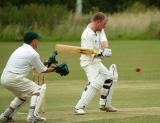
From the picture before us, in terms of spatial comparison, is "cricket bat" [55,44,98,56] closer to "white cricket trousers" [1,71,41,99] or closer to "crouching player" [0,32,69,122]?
"crouching player" [0,32,69,122]

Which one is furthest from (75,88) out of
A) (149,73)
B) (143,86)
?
(149,73)

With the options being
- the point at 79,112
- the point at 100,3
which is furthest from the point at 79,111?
the point at 100,3

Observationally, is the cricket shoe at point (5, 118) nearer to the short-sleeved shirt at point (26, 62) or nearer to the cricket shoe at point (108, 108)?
the short-sleeved shirt at point (26, 62)

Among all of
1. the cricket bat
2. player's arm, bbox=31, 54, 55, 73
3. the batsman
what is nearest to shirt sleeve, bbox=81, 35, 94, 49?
the batsman

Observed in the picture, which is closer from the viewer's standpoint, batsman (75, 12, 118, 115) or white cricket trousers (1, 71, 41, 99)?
white cricket trousers (1, 71, 41, 99)

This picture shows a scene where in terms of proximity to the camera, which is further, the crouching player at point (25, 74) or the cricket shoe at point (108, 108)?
the cricket shoe at point (108, 108)

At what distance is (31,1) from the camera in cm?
6762

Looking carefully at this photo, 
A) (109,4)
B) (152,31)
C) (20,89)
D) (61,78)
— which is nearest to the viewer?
(20,89)

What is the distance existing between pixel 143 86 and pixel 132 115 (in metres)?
6.60

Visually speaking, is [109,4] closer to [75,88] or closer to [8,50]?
[8,50]

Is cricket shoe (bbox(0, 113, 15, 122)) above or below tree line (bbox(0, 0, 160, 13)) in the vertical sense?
above

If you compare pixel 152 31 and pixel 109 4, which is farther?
pixel 109 4

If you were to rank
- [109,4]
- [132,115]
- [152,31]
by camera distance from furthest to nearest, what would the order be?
1. [109,4]
2. [152,31]
3. [132,115]

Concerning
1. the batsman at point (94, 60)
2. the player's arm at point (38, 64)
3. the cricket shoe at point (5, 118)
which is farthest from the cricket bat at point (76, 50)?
the cricket shoe at point (5, 118)
